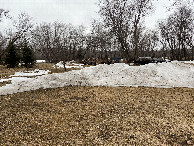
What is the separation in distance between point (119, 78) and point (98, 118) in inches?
209

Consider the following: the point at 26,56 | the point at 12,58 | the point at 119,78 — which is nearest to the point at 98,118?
the point at 119,78

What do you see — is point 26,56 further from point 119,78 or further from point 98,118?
point 98,118

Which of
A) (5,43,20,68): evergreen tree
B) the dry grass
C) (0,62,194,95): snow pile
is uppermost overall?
(5,43,20,68): evergreen tree

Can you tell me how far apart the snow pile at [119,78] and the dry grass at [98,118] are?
4.42ft

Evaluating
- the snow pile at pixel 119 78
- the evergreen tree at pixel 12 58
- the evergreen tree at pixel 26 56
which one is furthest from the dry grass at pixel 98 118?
the evergreen tree at pixel 12 58

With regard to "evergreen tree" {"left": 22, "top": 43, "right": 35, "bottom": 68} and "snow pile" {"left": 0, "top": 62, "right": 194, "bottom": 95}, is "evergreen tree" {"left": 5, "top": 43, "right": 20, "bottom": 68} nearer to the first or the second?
"evergreen tree" {"left": 22, "top": 43, "right": 35, "bottom": 68}

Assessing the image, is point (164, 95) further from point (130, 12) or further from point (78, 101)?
point (130, 12)

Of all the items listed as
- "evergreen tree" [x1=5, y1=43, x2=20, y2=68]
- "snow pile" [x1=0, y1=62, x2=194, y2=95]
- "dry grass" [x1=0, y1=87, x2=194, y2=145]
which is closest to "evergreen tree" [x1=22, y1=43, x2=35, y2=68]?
"evergreen tree" [x1=5, y1=43, x2=20, y2=68]

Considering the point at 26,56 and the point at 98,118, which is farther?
the point at 26,56

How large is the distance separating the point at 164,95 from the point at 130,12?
713 inches

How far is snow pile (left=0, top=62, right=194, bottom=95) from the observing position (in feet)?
30.0

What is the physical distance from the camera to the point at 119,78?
1008 centimetres

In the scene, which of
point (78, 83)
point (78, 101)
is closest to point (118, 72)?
point (78, 83)

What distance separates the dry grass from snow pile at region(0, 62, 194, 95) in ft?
4.42
